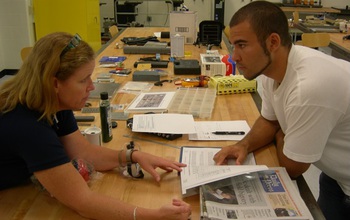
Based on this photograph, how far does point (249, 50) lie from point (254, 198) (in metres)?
0.58

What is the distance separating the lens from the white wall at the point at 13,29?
4.91 meters

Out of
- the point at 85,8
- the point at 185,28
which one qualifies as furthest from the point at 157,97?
the point at 85,8

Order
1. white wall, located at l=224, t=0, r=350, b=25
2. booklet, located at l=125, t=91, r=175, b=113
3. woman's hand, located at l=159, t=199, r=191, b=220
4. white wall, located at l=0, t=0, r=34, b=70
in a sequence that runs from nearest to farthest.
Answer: woman's hand, located at l=159, t=199, r=191, b=220 → booklet, located at l=125, t=91, r=175, b=113 → white wall, located at l=0, t=0, r=34, b=70 → white wall, located at l=224, t=0, r=350, b=25

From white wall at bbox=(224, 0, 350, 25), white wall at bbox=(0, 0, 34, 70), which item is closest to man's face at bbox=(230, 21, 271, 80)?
white wall at bbox=(0, 0, 34, 70)

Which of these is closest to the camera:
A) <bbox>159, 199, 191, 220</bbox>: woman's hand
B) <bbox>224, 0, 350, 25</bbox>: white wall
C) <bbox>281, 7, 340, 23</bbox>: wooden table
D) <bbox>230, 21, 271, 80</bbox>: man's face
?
<bbox>159, 199, 191, 220</bbox>: woman's hand

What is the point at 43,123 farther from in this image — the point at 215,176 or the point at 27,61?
the point at 215,176

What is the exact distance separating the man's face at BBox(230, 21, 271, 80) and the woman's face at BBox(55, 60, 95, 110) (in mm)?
592

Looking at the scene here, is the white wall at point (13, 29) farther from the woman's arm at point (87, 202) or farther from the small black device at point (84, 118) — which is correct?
the woman's arm at point (87, 202)

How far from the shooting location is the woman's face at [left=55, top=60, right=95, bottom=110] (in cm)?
117

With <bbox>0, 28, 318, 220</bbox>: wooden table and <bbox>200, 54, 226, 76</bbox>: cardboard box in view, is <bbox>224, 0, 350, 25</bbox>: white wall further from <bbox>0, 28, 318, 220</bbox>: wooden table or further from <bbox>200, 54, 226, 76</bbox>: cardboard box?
<bbox>0, 28, 318, 220</bbox>: wooden table

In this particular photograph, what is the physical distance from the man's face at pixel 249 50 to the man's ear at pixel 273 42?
0.03 meters

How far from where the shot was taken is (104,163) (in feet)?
A: 4.68

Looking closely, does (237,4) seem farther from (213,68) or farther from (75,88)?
(75,88)

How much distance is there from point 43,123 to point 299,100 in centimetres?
83
